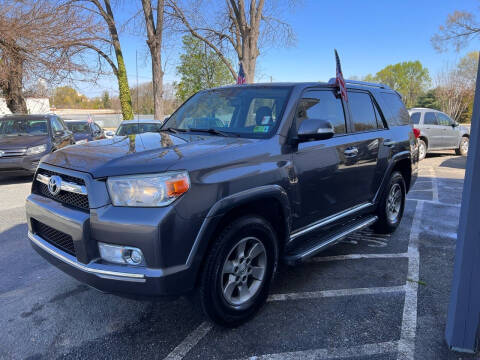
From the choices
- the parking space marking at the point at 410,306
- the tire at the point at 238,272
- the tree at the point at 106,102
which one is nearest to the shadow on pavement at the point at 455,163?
the parking space marking at the point at 410,306

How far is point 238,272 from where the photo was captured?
2.72m

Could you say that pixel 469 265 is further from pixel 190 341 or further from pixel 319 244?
pixel 190 341

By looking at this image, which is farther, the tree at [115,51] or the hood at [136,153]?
the tree at [115,51]

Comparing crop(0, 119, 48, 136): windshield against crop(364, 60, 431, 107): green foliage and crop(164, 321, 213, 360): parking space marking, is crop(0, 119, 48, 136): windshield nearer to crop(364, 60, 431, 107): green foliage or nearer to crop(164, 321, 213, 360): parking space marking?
crop(164, 321, 213, 360): parking space marking

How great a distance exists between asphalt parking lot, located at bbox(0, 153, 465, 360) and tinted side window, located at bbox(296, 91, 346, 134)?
1.56m

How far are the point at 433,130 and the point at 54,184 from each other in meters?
13.9

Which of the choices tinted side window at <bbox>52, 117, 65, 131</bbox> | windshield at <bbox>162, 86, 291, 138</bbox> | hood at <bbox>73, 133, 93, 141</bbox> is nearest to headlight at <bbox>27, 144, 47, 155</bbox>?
tinted side window at <bbox>52, 117, 65, 131</bbox>

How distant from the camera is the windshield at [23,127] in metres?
9.01

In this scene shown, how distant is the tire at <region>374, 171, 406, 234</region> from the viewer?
183 inches

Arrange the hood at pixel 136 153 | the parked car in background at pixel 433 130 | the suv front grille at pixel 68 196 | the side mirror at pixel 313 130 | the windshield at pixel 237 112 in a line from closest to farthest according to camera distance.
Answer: the hood at pixel 136 153 < the suv front grille at pixel 68 196 < the side mirror at pixel 313 130 < the windshield at pixel 237 112 < the parked car in background at pixel 433 130

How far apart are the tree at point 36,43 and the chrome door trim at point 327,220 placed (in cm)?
1542

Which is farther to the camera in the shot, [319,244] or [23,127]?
[23,127]

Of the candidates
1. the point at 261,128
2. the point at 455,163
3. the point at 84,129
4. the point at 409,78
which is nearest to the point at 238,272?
the point at 261,128

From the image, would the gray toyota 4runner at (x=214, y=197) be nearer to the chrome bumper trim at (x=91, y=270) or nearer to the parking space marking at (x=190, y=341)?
the chrome bumper trim at (x=91, y=270)
